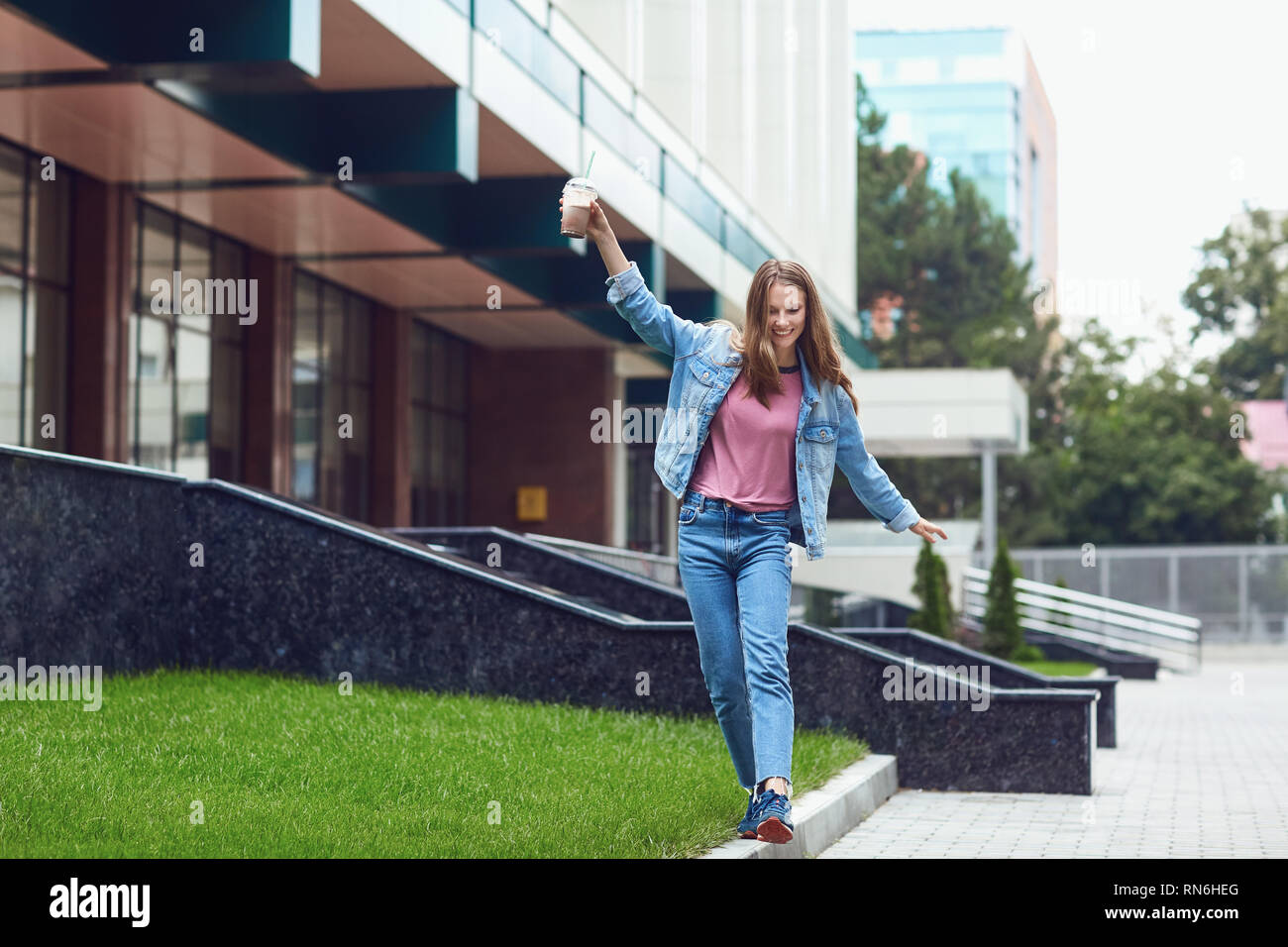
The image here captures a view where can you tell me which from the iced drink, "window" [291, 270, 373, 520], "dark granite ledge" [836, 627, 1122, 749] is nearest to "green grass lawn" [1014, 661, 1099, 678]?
"dark granite ledge" [836, 627, 1122, 749]

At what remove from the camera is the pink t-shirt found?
18.6 feet

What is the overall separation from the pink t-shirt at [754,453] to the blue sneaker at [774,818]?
0.98m

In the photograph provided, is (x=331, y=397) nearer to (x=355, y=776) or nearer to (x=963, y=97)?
(x=355, y=776)

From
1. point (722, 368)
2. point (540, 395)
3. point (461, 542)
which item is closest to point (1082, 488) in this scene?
point (540, 395)

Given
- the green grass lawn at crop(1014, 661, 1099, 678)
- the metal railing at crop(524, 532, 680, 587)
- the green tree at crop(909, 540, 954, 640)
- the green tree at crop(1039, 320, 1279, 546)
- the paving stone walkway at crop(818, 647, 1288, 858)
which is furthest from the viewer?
the green tree at crop(1039, 320, 1279, 546)

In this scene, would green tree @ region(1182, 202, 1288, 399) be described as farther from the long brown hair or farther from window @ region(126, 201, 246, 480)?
the long brown hair

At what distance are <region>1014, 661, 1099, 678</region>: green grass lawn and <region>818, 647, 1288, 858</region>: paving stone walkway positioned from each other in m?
6.39

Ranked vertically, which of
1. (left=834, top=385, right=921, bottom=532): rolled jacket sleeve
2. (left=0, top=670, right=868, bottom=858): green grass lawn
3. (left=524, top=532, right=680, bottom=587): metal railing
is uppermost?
(left=834, top=385, right=921, bottom=532): rolled jacket sleeve

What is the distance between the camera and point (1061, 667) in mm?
21781

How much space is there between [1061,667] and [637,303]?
57.0ft

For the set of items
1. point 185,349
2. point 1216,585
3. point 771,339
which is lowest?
point 1216,585

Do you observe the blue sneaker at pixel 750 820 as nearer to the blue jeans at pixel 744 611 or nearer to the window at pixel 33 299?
the blue jeans at pixel 744 611

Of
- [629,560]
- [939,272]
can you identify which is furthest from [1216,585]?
[939,272]
